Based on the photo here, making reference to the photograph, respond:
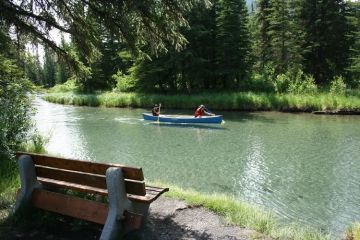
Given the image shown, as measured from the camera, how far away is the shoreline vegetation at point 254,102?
26.9 m

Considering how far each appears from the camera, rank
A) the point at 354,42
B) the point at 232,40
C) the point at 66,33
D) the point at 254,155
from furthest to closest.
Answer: the point at 354,42, the point at 232,40, the point at 254,155, the point at 66,33

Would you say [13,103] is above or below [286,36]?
below

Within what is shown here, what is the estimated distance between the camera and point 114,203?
451 centimetres

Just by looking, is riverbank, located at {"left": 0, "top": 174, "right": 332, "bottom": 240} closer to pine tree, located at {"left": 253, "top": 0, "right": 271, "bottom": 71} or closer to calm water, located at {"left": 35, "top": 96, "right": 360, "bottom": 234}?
calm water, located at {"left": 35, "top": 96, "right": 360, "bottom": 234}

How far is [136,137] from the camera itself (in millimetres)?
19688

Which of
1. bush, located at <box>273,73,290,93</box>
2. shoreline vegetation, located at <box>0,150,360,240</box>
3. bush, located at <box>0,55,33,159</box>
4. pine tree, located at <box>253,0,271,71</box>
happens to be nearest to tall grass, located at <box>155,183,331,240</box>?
shoreline vegetation, located at <box>0,150,360,240</box>

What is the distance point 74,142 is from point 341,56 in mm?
28002

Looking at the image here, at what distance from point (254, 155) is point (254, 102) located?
606 inches

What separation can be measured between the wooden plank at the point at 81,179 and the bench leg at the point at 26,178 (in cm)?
10

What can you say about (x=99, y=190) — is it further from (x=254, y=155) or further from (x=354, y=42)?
(x=354, y=42)

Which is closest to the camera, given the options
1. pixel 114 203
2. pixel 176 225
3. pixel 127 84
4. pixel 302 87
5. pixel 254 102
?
pixel 114 203

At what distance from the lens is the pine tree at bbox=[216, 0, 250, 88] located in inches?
1371

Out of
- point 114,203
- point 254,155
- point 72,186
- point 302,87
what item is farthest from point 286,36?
point 114,203

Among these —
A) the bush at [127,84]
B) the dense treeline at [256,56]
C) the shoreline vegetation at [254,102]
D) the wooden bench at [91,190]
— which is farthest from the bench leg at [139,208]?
the bush at [127,84]
